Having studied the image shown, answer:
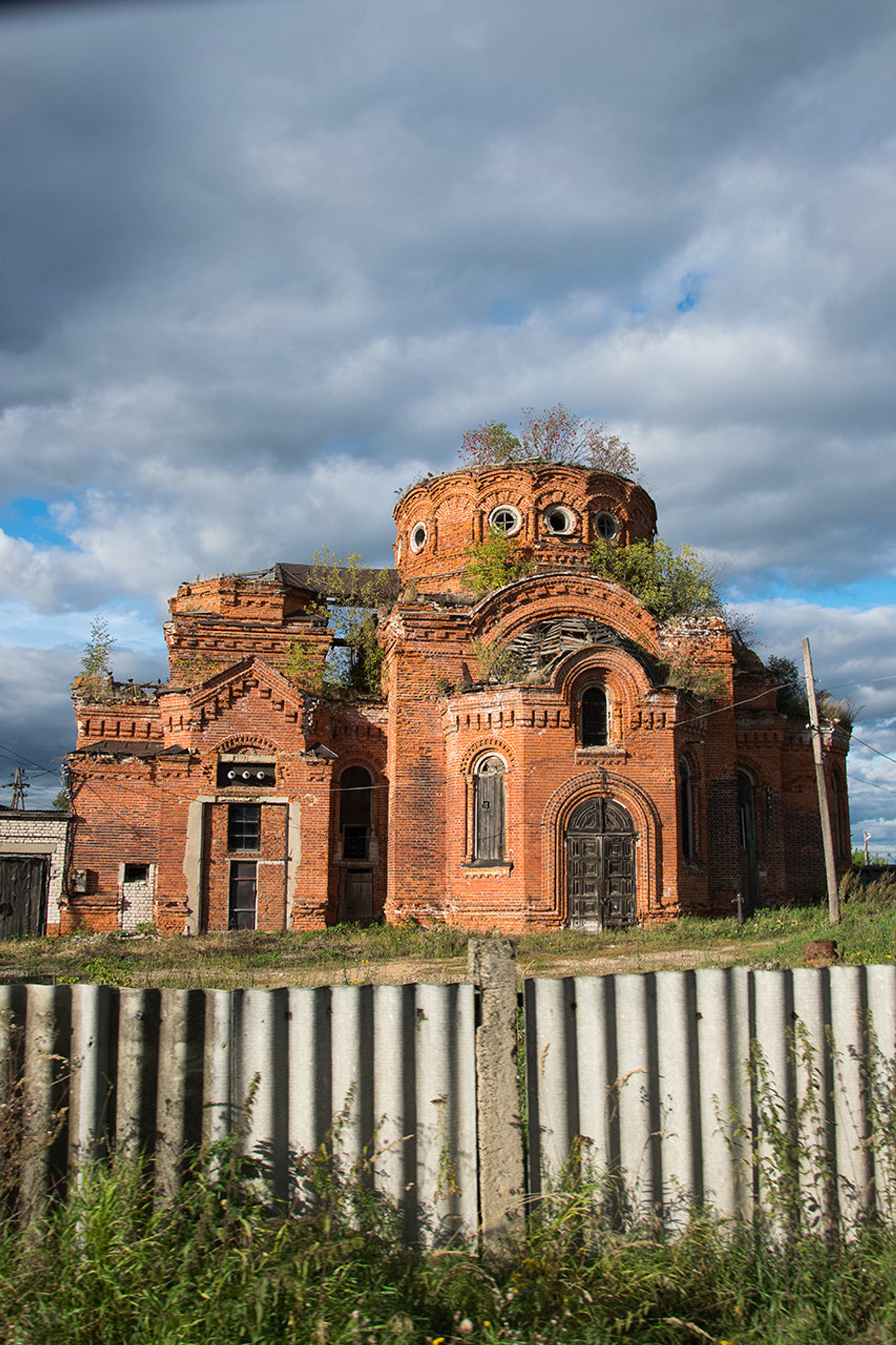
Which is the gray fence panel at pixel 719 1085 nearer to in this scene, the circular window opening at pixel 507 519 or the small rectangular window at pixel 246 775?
the small rectangular window at pixel 246 775

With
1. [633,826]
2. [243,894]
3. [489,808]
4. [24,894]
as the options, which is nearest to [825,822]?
[633,826]

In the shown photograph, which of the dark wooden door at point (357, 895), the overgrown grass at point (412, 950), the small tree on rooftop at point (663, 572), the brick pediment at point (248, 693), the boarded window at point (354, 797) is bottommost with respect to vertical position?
the overgrown grass at point (412, 950)

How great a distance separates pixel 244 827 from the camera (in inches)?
831

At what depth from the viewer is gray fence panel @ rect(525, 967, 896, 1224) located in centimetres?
495

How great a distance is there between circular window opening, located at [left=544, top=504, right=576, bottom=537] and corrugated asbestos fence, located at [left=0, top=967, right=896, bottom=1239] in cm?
2079

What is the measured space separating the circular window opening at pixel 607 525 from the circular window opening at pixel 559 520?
32.9 inches

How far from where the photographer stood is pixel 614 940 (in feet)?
57.1

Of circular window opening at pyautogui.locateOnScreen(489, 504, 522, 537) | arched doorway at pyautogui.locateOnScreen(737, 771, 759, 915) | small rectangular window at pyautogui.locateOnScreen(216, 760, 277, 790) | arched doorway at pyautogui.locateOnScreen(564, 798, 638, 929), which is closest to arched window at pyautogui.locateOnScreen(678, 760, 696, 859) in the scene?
arched doorway at pyautogui.locateOnScreen(564, 798, 638, 929)

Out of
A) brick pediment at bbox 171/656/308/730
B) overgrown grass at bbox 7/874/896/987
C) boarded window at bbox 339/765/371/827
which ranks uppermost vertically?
brick pediment at bbox 171/656/308/730

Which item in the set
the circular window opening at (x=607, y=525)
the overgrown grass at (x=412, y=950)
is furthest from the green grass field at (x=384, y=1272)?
the circular window opening at (x=607, y=525)

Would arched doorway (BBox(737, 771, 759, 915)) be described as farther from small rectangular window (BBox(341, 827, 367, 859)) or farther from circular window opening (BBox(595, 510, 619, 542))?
small rectangular window (BBox(341, 827, 367, 859))

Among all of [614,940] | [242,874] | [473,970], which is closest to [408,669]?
[242,874]

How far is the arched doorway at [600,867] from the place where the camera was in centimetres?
1908

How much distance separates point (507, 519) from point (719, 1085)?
21259 millimetres
